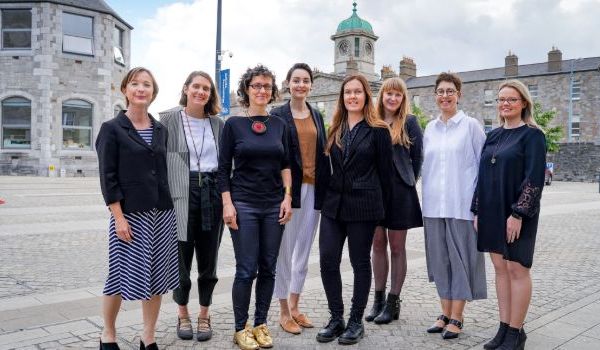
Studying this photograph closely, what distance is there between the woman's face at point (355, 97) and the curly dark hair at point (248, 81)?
0.63m

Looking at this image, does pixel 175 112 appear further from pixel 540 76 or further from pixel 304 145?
pixel 540 76

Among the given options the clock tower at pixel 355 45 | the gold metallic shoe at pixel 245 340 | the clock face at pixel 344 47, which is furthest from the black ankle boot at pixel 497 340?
the clock face at pixel 344 47

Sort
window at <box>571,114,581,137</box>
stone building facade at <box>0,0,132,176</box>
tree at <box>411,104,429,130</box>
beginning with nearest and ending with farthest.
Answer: stone building facade at <box>0,0,132,176</box> → window at <box>571,114,581,137</box> → tree at <box>411,104,429,130</box>

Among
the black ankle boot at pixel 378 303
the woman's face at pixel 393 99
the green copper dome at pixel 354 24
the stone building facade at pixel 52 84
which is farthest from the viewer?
the green copper dome at pixel 354 24

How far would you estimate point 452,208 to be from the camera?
15.3 feet

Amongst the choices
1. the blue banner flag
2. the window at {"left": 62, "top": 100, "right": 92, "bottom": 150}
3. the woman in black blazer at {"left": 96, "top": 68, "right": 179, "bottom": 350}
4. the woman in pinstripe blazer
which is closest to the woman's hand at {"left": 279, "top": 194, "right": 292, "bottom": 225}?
A: the woman in pinstripe blazer

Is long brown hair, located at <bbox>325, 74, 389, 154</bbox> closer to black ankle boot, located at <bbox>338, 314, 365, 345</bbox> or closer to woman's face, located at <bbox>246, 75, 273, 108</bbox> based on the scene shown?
woman's face, located at <bbox>246, 75, 273, 108</bbox>

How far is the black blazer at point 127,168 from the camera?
367 cm

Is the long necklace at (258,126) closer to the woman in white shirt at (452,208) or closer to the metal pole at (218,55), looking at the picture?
the woman in white shirt at (452,208)

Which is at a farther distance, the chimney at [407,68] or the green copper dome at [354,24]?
the green copper dome at [354,24]

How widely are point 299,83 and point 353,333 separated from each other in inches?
88.0

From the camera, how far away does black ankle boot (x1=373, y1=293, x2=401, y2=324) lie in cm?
493

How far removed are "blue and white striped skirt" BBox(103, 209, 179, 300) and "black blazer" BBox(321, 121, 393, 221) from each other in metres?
1.40

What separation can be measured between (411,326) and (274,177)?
1.96 m
